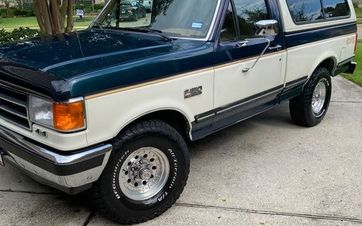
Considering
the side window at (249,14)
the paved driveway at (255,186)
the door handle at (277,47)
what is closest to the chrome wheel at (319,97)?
the paved driveway at (255,186)

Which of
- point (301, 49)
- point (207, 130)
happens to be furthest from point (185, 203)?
point (301, 49)

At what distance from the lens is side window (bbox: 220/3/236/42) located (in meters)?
4.08

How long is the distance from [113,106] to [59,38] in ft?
4.65

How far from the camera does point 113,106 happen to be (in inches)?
122

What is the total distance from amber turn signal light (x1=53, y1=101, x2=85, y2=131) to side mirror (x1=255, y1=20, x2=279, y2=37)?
2.02 m

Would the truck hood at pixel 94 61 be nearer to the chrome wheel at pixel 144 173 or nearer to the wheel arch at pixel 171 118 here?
the wheel arch at pixel 171 118

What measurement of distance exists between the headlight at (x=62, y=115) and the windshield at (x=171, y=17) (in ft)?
4.84

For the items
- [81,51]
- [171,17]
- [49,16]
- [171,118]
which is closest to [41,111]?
[81,51]

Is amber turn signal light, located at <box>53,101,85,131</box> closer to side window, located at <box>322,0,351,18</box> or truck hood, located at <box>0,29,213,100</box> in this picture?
truck hood, located at <box>0,29,213,100</box>

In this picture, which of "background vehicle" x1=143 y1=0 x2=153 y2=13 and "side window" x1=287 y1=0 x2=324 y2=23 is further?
"side window" x1=287 y1=0 x2=324 y2=23

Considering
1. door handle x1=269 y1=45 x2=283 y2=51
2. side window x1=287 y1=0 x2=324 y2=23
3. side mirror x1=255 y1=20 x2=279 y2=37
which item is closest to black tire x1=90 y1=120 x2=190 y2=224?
side mirror x1=255 y1=20 x2=279 y2=37

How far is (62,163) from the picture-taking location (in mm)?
2912

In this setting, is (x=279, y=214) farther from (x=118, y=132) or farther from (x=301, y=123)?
(x=301, y=123)

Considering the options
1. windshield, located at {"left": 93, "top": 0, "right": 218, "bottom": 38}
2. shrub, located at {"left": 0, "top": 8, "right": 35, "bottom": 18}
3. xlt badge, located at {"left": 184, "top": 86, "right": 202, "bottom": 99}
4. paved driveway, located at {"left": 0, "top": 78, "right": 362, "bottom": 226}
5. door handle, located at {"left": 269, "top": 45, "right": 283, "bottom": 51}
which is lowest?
shrub, located at {"left": 0, "top": 8, "right": 35, "bottom": 18}
